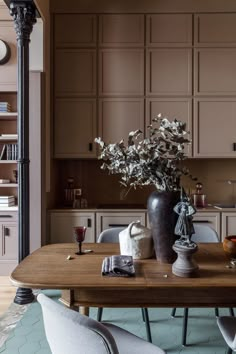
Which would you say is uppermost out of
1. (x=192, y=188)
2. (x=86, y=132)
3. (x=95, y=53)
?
(x=95, y=53)

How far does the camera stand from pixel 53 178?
375 cm

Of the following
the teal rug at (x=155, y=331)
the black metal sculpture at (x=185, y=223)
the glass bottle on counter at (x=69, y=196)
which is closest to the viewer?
the black metal sculpture at (x=185, y=223)

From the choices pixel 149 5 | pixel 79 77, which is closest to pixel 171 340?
pixel 79 77

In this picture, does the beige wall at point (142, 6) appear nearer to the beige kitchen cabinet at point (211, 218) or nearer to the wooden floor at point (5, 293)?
the beige kitchen cabinet at point (211, 218)

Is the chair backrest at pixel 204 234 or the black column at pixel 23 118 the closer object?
the chair backrest at pixel 204 234

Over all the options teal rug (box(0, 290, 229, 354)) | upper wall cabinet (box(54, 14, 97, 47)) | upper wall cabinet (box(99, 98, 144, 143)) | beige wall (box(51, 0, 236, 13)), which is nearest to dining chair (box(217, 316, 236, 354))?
teal rug (box(0, 290, 229, 354))

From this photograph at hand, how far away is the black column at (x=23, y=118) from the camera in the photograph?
2707 mm

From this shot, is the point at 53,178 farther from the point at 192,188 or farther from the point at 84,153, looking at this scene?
the point at 192,188

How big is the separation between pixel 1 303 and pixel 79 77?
246 cm

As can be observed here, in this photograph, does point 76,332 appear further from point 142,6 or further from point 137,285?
point 142,6

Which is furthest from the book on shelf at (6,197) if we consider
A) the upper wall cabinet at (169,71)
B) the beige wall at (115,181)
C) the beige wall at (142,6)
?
the beige wall at (142,6)

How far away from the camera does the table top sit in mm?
1295

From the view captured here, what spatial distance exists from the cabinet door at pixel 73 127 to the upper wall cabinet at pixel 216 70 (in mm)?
1274

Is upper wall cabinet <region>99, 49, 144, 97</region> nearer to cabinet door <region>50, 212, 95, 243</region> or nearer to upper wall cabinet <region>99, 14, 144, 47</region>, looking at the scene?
upper wall cabinet <region>99, 14, 144, 47</region>
